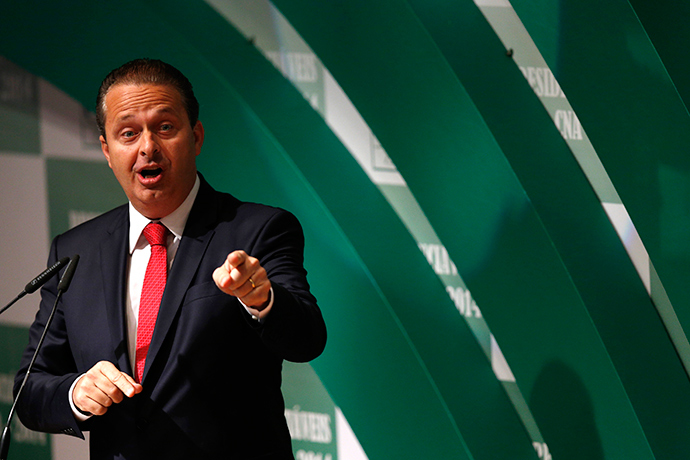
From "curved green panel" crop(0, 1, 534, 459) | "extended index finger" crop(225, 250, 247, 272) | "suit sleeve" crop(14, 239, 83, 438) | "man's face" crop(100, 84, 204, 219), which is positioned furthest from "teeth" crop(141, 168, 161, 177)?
"curved green panel" crop(0, 1, 534, 459)

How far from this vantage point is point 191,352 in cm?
232

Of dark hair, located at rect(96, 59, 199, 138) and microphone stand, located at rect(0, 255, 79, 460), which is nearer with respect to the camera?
microphone stand, located at rect(0, 255, 79, 460)

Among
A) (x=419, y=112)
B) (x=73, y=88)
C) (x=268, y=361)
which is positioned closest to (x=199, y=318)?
(x=268, y=361)

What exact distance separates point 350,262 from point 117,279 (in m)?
1.09

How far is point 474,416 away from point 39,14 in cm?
249

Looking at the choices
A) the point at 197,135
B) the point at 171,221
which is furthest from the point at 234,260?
the point at 197,135

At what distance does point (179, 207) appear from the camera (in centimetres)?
245

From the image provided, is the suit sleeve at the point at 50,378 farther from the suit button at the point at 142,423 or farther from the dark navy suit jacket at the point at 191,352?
the suit button at the point at 142,423

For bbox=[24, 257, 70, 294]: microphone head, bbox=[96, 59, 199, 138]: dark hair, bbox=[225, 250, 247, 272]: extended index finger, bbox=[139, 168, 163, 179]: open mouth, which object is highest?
Result: bbox=[96, 59, 199, 138]: dark hair

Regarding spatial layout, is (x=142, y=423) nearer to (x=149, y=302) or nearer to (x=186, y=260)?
(x=149, y=302)

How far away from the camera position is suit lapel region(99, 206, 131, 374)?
2346mm

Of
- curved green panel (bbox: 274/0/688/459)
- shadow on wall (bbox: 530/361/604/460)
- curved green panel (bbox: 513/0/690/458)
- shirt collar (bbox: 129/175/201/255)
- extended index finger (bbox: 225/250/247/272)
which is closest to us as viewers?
extended index finger (bbox: 225/250/247/272)

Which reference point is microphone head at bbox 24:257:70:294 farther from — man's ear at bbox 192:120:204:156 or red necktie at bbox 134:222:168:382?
man's ear at bbox 192:120:204:156

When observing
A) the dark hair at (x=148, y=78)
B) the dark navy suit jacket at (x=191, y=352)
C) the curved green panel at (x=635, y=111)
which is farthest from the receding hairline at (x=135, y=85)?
the curved green panel at (x=635, y=111)
